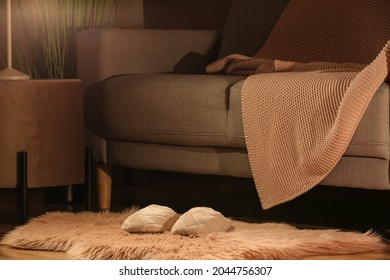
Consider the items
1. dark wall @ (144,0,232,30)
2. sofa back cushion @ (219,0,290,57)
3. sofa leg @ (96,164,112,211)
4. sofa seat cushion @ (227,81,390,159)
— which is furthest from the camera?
dark wall @ (144,0,232,30)

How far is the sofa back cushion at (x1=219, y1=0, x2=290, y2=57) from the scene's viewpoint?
131 inches

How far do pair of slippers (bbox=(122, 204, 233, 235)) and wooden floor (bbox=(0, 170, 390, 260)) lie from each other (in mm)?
264

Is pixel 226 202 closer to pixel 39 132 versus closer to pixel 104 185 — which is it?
pixel 104 185

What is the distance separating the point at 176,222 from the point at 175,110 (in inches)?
17.3

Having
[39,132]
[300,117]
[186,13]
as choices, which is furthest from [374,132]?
[186,13]

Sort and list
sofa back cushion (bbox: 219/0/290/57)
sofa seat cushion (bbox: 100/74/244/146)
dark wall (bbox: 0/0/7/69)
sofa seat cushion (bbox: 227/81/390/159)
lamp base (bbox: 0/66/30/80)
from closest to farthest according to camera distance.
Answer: sofa seat cushion (bbox: 227/81/390/159) → sofa seat cushion (bbox: 100/74/244/146) → lamp base (bbox: 0/66/30/80) → sofa back cushion (bbox: 219/0/290/57) → dark wall (bbox: 0/0/7/69)

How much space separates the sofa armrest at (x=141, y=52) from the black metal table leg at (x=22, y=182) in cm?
44

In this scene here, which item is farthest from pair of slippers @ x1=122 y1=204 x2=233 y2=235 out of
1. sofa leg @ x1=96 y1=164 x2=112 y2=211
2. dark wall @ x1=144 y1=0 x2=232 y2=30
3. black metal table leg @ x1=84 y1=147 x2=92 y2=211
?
dark wall @ x1=144 y1=0 x2=232 y2=30

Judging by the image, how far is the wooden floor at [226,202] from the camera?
2818mm

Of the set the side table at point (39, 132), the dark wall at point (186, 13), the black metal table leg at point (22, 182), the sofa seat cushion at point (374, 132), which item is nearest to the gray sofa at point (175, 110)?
the sofa seat cushion at point (374, 132)

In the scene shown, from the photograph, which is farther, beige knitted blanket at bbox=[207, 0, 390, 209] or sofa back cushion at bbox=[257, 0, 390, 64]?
sofa back cushion at bbox=[257, 0, 390, 64]

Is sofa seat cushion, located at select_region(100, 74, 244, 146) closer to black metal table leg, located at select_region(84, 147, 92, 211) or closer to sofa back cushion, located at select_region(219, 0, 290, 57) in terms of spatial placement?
black metal table leg, located at select_region(84, 147, 92, 211)

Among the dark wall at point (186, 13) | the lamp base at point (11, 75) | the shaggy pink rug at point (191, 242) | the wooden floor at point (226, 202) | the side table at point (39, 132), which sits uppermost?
the dark wall at point (186, 13)

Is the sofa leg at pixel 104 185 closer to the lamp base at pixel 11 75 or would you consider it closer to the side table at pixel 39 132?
the side table at pixel 39 132
